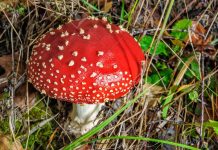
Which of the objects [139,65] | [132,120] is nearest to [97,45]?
[139,65]

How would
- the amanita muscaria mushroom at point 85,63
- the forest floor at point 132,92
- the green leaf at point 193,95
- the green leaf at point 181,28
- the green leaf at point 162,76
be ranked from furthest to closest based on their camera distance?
the green leaf at point 181,28
the green leaf at point 162,76
the green leaf at point 193,95
the forest floor at point 132,92
the amanita muscaria mushroom at point 85,63

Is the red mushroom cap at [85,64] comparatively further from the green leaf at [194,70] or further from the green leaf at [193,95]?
the green leaf at [194,70]

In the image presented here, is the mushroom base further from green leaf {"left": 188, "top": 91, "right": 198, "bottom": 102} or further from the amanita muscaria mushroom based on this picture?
green leaf {"left": 188, "top": 91, "right": 198, "bottom": 102}

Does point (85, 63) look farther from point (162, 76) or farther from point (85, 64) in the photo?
point (162, 76)

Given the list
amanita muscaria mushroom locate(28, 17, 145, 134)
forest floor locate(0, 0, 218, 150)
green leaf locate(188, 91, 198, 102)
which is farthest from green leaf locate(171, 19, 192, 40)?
amanita muscaria mushroom locate(28, 17, 145, 134)

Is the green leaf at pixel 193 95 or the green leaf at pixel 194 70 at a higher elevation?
the green leaf at pixel 194 70

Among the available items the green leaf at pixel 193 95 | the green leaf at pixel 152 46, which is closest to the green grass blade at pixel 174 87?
the green leaf at pixel 193 95
